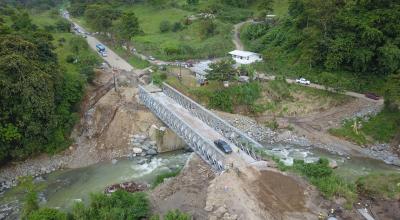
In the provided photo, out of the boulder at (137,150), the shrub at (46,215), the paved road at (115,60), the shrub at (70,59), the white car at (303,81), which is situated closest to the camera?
the shrub at (46,215)

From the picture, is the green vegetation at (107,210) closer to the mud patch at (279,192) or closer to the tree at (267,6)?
the mud patch at (279,192)

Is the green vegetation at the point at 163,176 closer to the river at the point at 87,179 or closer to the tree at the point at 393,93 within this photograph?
the river at the point at 87,179

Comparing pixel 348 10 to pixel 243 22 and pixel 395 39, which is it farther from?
pixel 243 22

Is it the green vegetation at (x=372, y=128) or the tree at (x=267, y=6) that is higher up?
the tree at (x=267, y=6)

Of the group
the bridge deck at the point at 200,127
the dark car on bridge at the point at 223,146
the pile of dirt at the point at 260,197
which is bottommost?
the pile of dirt at the point at 260,197

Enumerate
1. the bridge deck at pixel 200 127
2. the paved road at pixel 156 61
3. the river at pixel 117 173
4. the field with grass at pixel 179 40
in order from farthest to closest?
→ 1. the field with grass at pixel 179 40
2. the paved road at pixel 156 61
3. the river at pixel 117 173
4. the bridge deck at pixel 200 127

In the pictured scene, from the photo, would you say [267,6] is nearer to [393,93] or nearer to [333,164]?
[393,93]

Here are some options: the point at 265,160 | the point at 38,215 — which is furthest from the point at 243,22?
the point at 38,215

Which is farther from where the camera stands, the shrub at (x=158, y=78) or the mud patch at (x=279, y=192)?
the shrub at (x=158, y=78)

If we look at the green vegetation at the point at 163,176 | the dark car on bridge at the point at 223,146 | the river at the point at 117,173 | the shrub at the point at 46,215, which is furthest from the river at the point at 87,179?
the dark car on bridge at the point at 223,146
